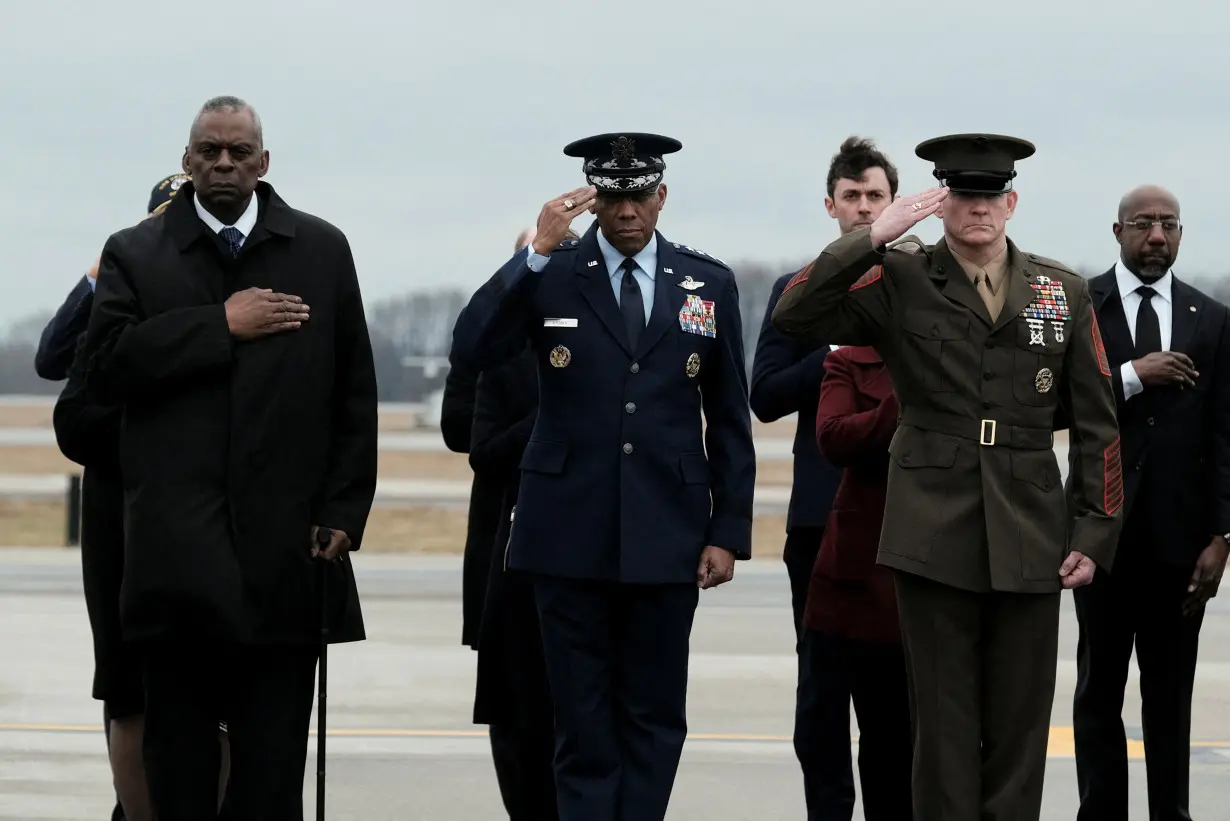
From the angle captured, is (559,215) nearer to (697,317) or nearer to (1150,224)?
(697,317)

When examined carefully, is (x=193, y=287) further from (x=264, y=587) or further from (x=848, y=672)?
(x=848, y=672)

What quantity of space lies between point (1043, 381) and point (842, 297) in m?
0.59

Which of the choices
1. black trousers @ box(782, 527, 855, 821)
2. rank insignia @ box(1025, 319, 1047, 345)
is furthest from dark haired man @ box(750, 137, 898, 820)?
rank insignia @ box(1025, 319, 1047, 345)

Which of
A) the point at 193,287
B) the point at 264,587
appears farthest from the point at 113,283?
the point at 264,587

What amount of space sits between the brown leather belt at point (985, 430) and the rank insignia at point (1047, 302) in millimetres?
310

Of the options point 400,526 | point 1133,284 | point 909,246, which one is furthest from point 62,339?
point 400,526

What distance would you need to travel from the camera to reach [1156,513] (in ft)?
22.1

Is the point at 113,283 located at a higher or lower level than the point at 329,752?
higher

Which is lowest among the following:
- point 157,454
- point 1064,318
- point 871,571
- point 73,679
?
point 73,679

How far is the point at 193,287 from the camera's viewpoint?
5.32 metres

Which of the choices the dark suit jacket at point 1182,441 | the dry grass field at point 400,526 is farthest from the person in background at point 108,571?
the dry grass field at point 400,526

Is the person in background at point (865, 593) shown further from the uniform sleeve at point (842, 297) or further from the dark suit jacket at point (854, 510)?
the uniform sleeve at point (842, 297)

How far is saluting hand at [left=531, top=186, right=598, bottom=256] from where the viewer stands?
222 inches

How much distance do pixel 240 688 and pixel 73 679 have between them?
6.36 m
